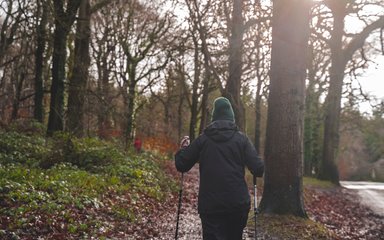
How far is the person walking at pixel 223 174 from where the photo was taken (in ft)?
17.1

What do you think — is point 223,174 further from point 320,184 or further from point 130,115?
point 320,184

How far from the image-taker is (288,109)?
9555mm

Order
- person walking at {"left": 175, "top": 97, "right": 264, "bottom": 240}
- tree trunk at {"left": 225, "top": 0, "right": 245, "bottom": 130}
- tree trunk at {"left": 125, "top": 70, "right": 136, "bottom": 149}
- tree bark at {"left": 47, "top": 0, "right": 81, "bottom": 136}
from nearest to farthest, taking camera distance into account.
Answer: person walking at {"left": 175, "top": 97, "right": 264, "bottom": 240} → tree trunk at {"left": 225, "top": 0, "right": 245, "bottom": 130} → tree bark at {"left": 47, "top": 0, "right": 81, "bottom": 136} → tree trunk at {"left": 125, "top": 70, "right": 136, "bottom": 149}

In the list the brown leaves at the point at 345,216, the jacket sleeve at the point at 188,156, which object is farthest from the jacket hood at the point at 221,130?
the brown leaves at the point at 345,216

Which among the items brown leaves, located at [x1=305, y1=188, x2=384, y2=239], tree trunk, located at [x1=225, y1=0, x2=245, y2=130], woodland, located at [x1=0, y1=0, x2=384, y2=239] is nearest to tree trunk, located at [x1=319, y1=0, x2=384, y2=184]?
woodland, located at [x1=0, y1=0, x2=384, y2=239]

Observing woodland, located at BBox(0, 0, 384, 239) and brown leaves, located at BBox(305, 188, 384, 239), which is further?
brown leaves, located at BBox(305, 188, 384, 239)

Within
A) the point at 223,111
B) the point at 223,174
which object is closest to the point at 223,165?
the point at 223,174

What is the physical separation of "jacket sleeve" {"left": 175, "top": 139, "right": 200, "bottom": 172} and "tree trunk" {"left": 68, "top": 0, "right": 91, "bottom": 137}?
11.9m

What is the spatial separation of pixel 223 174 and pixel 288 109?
4655 millimetres

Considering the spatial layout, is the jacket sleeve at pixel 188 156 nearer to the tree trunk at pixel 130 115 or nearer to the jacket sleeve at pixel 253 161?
the jacket sleeve at pixel 253 161

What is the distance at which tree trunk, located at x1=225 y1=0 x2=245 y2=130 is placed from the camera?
640 inches

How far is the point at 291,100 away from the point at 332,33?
16.3 meters

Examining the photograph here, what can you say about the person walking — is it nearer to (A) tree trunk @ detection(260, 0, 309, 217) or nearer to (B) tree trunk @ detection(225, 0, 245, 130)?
(A) tree trunk @ detection(260, 0, 309, 217)

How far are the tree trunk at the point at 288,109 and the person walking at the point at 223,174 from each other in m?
4.23
